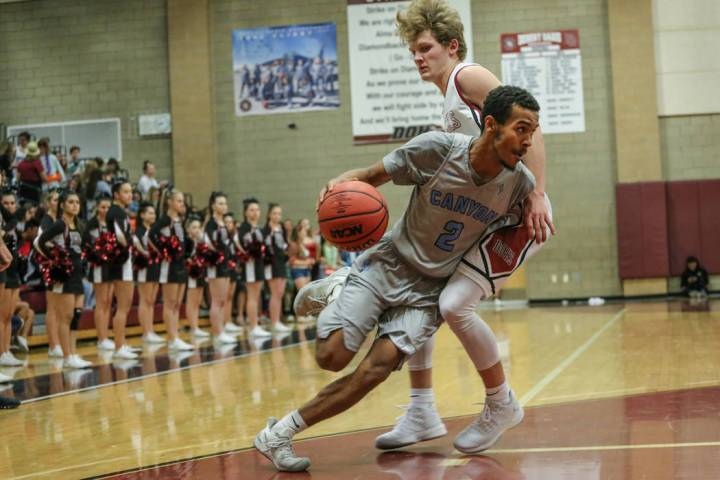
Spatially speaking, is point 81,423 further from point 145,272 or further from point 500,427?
point 145,272

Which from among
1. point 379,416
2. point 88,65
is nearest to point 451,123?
point 379,416

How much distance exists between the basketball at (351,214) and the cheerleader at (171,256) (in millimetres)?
7092

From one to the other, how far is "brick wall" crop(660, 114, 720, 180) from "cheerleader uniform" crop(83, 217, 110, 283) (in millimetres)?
11392

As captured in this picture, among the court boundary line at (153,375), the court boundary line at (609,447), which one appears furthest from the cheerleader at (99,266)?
the court boundary line at (609,447)

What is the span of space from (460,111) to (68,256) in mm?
5484

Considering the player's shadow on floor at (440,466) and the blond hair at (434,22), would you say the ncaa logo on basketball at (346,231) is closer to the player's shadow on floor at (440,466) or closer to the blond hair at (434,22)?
the player's shadow on floor at (440,466)

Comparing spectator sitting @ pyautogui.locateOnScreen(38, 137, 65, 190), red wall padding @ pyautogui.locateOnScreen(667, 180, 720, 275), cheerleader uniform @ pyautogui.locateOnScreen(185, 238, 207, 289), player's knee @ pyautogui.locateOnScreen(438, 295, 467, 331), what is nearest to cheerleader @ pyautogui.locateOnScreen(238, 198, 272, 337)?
cheerleader uniform @ pyautogui.locateOnScreen(185, 238, 207, 289)

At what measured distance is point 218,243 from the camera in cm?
1109

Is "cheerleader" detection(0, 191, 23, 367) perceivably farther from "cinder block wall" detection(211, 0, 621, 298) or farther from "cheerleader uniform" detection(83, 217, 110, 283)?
"cinder block wall" detection(211, 0, 621, 298)

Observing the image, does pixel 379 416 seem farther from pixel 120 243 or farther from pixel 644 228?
pixel 644 228

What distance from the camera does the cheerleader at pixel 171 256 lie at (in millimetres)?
10227

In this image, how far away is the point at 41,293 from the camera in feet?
38.6

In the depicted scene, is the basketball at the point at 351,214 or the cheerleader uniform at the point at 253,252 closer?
the basketball at the point at 351,214

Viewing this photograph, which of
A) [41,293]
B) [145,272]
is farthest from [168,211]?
[41,293]
